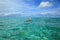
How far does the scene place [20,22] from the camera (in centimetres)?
197

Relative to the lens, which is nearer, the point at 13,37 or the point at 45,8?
the point at 13,37

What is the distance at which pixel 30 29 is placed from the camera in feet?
6.38

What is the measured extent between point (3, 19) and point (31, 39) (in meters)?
0.52

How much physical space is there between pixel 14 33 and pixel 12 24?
0.14m

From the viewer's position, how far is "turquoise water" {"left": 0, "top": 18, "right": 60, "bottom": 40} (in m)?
1.90

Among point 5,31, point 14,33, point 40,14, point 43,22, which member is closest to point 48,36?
point 43,22

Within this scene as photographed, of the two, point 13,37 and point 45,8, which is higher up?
point 45,8

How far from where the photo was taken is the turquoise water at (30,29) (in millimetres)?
1902

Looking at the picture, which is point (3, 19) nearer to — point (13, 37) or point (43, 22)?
point (13, 37)

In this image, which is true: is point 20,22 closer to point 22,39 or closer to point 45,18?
point 22,39

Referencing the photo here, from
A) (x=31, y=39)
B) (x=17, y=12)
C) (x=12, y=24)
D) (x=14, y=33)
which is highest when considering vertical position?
(x=17, y=12)

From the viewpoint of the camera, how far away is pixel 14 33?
6.26ft

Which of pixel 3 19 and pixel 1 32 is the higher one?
pixel 3 19

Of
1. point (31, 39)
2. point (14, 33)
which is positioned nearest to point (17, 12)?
point (14, 33)
